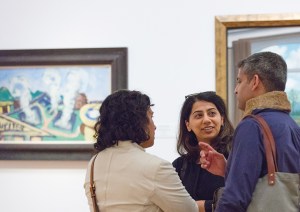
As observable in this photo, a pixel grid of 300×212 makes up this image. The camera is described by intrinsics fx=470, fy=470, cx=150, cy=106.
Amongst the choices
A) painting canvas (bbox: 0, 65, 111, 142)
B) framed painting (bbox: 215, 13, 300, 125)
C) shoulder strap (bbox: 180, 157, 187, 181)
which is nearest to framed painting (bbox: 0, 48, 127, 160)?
painting canvas (bbox: 0, 65, 111, 142)

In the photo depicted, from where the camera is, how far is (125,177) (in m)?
1.72

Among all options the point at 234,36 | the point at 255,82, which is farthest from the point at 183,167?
the point at 234,36

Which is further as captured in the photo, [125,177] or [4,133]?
[4,133]

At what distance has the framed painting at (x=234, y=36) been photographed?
3.27 metres

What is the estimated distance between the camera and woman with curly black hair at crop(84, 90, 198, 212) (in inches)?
67.0

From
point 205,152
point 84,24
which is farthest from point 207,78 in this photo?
point 205,152

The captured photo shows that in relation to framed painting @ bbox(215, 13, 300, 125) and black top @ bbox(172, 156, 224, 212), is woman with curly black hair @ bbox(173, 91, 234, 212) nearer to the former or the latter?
A: black top @ bbox(172, 156, 224, 212)

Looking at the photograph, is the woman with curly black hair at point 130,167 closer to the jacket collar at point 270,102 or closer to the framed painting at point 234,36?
the jacket collar at point 270,102

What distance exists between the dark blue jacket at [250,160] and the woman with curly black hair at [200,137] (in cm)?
60

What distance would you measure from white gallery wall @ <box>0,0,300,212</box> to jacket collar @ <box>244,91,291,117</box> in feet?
5.41

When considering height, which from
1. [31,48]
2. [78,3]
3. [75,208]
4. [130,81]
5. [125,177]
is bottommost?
[75,208]

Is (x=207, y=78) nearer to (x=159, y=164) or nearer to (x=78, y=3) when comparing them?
(x=78, y=3)

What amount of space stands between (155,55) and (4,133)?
1.26 meters

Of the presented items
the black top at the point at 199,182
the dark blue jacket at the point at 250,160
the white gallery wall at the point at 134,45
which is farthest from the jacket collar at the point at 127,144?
the white gallery wall at the point at 134,45
